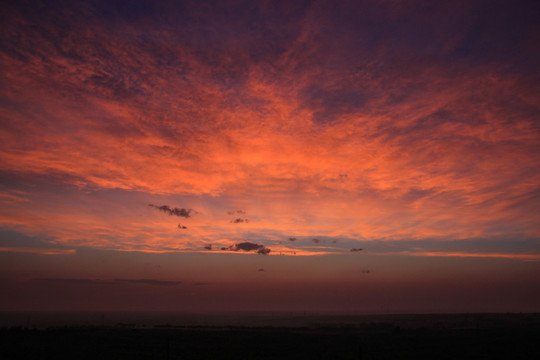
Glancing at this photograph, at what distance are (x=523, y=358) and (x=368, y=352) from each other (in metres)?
14.3

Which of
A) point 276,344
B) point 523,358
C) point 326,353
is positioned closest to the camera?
point 523,358

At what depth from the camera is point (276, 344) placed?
152 feet

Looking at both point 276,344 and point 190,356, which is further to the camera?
point 276,344

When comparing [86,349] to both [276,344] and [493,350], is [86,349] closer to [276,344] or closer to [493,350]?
[276,344]

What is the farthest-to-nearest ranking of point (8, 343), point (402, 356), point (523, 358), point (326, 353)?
point (8, 343), point (326, 353), point (402, 356), point (523, 358)

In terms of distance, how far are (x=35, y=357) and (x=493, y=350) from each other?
4761 centimetres

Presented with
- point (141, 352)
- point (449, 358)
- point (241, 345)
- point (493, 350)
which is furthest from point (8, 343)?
point (493, 350)

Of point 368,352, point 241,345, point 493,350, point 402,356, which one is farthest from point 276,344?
point 493,350

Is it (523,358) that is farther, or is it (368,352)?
(368,352)

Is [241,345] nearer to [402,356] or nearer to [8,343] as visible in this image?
[402,356]

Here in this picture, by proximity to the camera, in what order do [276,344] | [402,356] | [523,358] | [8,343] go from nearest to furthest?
[523,358]
[402,356]
[8,343]
[276,344]

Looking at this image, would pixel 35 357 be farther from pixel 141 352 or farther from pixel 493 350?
pixel 493 350

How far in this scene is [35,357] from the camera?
108ft

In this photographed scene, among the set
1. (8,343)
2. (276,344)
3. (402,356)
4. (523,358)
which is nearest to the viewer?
(523,358)
